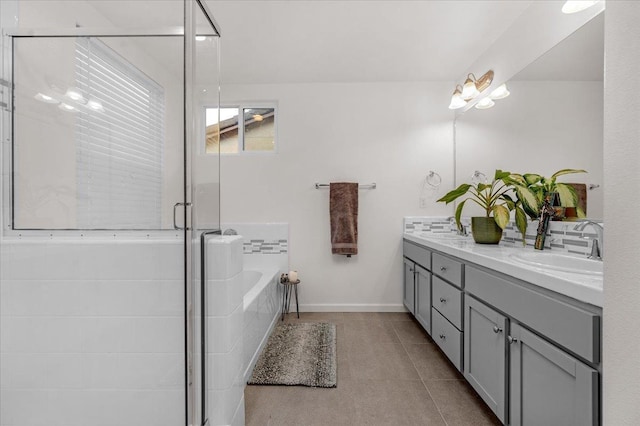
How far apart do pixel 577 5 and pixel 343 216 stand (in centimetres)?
209

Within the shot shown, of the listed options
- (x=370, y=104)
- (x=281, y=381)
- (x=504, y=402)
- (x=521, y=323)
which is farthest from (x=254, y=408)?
(x=370, y=104)

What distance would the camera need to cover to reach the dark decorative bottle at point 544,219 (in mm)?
1777

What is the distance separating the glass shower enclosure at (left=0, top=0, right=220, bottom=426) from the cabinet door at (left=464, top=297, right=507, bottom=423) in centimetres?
122

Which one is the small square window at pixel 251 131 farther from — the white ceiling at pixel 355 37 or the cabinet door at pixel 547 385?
the cabinet door at pixel 547 385

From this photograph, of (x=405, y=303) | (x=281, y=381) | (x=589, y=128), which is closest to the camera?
(x=589, y=128)

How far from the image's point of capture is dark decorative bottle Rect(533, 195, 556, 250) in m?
1.78

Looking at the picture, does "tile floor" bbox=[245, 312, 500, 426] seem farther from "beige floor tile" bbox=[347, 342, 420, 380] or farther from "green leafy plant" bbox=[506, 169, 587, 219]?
"green leafy plant" bbox=[506, 169, 587, 219]

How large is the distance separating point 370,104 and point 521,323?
2478mm

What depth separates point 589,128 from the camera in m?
1.55

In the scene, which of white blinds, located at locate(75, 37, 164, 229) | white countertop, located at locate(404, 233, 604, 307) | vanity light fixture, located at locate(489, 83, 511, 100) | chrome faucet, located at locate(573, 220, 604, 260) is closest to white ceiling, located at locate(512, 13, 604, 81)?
vanity light fixture, located at locate(489, 83, 511, 100)

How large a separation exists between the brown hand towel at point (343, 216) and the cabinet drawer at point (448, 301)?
991mm

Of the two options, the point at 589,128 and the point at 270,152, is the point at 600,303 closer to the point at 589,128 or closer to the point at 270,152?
the point at 589,128

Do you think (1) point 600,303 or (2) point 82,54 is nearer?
(1) point 600,303

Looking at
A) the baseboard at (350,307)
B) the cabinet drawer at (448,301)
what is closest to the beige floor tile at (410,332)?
the baseboard at (350,307)
